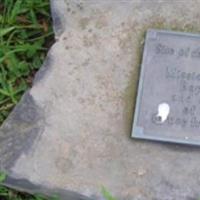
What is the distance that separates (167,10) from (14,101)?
0.75 m

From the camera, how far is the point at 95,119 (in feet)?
9.00

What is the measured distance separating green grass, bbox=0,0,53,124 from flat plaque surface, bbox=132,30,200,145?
56cm

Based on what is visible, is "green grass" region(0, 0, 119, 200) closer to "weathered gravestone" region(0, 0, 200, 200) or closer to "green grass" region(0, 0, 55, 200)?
"green grass" region(0, 0, 55, 200)

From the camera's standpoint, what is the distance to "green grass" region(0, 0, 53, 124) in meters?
2.96

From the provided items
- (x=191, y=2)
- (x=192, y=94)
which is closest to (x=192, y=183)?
(x=192, y=94)

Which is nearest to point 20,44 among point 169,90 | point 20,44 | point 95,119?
point 20,44

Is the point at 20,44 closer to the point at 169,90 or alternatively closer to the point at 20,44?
the point at 20,44

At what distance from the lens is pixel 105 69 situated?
2791 millimetres

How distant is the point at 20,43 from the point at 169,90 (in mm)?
747

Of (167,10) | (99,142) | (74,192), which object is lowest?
(74,192)

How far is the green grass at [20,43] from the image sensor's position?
117 inches

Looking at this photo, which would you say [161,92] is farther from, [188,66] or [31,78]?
[31,78]

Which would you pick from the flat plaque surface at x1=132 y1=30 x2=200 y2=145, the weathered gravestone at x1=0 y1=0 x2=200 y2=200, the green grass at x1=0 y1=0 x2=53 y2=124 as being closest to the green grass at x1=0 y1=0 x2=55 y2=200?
the green grass at x1=0 y1=0 x2=53 y2=124

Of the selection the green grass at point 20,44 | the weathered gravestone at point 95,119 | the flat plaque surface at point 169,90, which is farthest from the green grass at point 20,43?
the flat plaque surface at point 169,90
